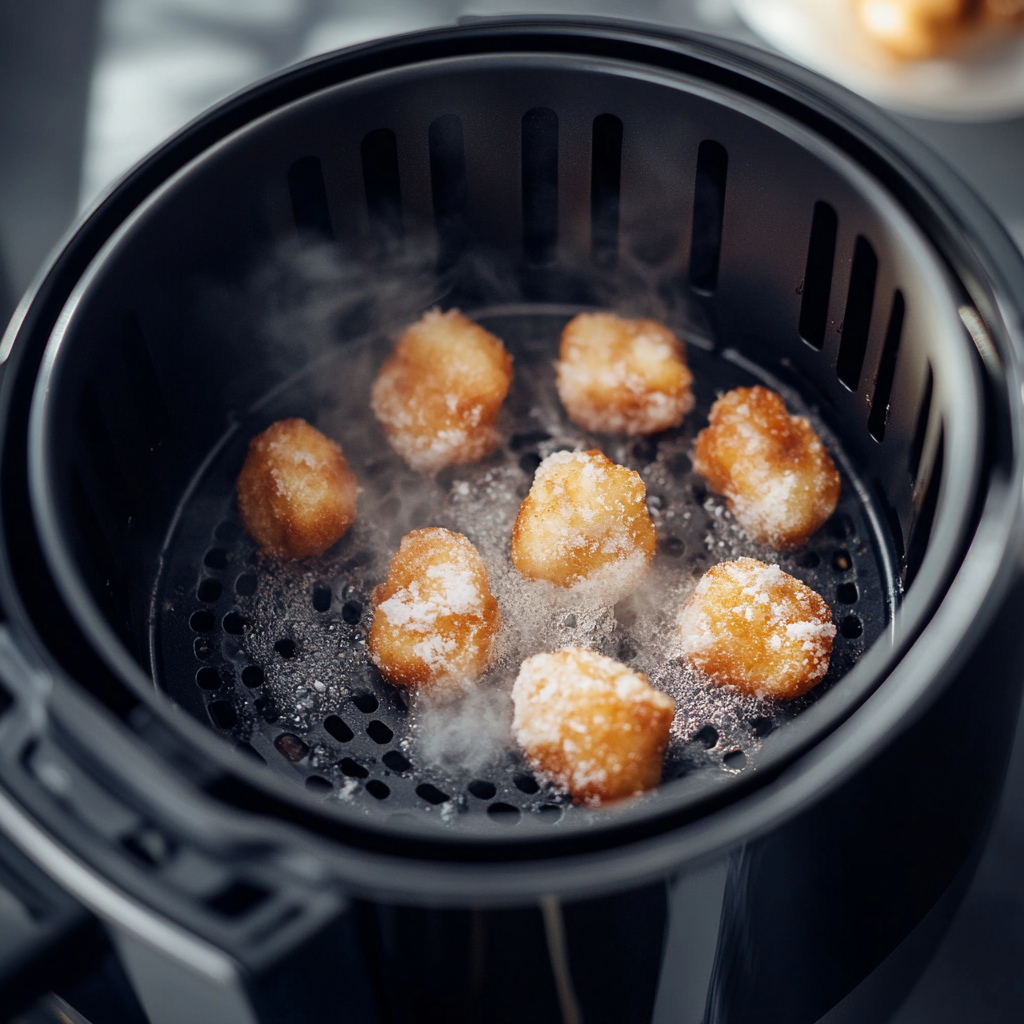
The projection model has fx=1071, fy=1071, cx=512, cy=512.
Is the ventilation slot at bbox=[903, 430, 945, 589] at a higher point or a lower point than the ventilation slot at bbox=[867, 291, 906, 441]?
lower

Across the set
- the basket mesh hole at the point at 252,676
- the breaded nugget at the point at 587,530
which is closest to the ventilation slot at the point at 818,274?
the breaded nugget at the point at 587,530

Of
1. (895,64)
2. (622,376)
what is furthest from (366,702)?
(895,64)

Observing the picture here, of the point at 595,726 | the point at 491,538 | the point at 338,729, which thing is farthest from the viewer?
the point at 491,538

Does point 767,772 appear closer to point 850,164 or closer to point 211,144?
point 850,164

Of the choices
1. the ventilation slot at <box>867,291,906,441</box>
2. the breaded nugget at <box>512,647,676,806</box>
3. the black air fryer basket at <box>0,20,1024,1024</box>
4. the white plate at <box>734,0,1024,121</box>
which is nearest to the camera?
the black air fryer basket at <box>0,20,1024,1024</box>

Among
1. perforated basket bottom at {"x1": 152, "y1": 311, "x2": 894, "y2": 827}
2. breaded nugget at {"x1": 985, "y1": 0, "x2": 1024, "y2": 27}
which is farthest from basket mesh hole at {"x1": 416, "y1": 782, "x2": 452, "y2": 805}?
breaded nugget at {"x1": 985, "y1": 0, "x2": 1024, "y2": 27}

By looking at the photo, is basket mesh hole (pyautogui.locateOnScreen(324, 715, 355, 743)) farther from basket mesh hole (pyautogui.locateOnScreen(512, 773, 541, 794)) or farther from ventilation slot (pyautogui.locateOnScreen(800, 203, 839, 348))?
ventilation slot (pyautogui.locateOnScreen(800, 203, 839, 348))

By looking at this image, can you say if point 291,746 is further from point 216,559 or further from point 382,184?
point 382,184
